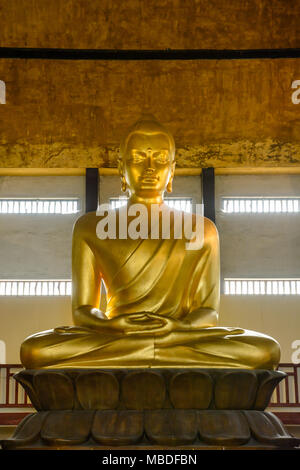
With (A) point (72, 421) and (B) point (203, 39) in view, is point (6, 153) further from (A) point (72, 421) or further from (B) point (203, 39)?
(A) point (72, 421)

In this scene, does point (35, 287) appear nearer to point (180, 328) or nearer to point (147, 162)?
point (147, 162)

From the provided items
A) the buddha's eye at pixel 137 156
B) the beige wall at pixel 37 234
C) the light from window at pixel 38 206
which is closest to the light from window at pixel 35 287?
the beige wall at pixel 37 234

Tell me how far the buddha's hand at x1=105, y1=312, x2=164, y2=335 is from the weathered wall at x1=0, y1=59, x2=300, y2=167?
5.32 m

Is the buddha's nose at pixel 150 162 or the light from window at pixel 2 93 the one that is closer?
the buddha's nose at pixel 150 162

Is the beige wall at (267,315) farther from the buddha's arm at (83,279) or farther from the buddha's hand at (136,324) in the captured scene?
the buddha's hand at (136,324)

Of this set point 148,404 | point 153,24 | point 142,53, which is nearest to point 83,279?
point 148,404

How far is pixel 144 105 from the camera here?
869cm

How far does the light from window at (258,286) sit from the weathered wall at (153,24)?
2644 millimetres

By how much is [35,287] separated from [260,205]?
2779mm

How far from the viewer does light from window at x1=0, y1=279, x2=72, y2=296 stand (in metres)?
8.62

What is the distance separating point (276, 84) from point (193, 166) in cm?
132

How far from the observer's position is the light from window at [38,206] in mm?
8969

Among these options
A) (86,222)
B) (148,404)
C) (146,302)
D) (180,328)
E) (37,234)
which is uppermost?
(37,234)

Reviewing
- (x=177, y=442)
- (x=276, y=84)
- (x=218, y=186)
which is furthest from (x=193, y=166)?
(x=177, y=442)
